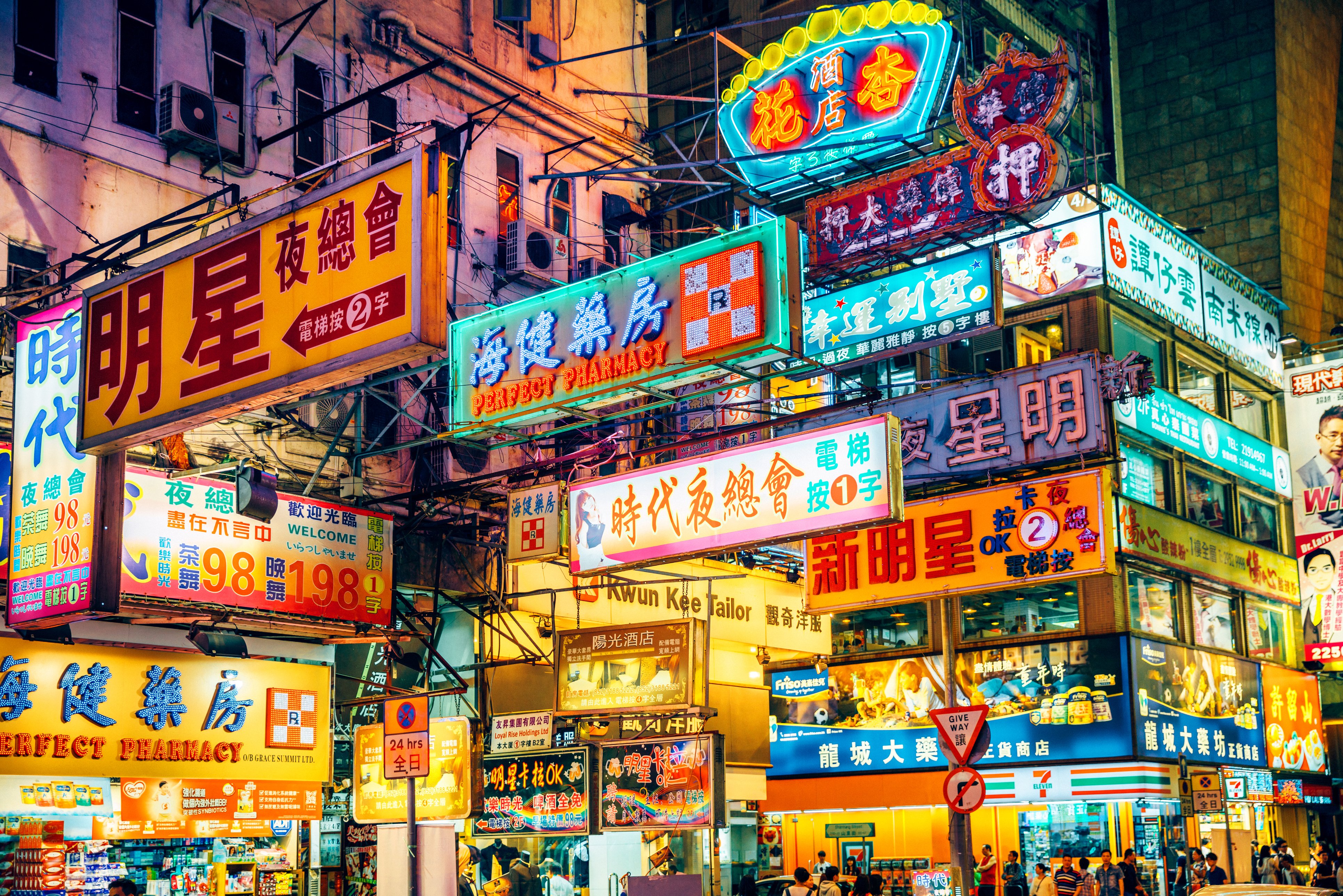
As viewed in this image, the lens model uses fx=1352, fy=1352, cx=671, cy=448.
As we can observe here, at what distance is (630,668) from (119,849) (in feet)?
Answer: 21.0

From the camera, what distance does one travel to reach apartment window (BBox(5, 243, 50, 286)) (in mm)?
15141

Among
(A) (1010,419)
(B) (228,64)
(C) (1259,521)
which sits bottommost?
(C) (1259,521)

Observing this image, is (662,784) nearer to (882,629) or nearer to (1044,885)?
(1044,885)

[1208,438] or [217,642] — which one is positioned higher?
[1208,438]

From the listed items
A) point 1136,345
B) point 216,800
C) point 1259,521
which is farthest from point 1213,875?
point 216,800

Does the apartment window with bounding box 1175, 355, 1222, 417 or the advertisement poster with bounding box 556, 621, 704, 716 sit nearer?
the advertisement poster with bounding box 556, 621, 704, 716

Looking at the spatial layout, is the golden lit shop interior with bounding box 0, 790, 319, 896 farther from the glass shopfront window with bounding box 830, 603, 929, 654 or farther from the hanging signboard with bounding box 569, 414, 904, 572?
the glass shopfront window with bounding box 830, 603, 929, 654

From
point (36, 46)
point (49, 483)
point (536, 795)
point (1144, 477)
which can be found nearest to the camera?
point (49, 483)

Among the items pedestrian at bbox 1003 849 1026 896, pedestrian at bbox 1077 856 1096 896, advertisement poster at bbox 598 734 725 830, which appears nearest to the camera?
advertisement poster at bbox 598 734 725 830

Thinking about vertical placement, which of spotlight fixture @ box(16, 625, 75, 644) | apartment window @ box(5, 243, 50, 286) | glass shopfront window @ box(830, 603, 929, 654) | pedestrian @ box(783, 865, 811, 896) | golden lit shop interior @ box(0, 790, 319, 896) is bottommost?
pedestrian @ box(783, 865, 811, 896)

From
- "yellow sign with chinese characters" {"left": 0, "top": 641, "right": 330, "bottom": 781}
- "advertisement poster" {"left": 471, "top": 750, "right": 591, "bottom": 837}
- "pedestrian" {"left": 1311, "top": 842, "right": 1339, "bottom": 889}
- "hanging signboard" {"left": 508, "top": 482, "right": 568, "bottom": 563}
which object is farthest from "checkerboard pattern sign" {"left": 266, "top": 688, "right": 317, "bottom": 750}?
"pedestrian" {"left": 1311, "top": 842, "right": 1339, "bottom": 889}

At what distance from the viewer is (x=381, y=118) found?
20.2m

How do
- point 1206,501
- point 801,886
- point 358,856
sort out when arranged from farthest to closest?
point 1206,501 < point 358,856 < point 801,886

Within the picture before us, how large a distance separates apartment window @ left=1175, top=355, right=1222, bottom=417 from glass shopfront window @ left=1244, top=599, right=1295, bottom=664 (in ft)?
14.7
